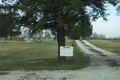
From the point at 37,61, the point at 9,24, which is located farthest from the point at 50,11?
the point at 37,61

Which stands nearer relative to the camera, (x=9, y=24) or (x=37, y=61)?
(x=9, y=24)

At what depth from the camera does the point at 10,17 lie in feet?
33.5

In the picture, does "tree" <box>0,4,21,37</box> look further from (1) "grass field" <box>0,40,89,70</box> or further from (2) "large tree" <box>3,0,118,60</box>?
(1) "grass field" <box>0,40,89,70</box>

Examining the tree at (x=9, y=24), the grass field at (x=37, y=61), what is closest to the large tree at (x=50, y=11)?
the tree at (x=9, y=24)

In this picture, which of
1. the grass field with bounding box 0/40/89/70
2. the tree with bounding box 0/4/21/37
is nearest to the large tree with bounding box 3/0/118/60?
the tree with bounding box 0/4/21/37

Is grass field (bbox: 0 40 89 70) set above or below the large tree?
below

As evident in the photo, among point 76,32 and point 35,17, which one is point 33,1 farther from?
point 76,32

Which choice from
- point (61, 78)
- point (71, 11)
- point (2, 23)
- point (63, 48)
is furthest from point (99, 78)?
point (2, 23)

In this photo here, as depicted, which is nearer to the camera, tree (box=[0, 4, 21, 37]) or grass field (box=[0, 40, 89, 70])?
grass field (box=[0, 40, 89, 70])

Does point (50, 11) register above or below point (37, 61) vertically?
above

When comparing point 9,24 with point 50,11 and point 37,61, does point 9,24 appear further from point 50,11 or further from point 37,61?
point 37,61

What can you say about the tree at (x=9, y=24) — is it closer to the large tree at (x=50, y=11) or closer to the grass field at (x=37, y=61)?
the large tree at (x=50, y=11)

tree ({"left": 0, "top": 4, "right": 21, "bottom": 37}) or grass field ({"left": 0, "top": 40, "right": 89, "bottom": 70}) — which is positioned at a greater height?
tree ({"left": 0, "top": 4, "right": 21, "bottom": 37})

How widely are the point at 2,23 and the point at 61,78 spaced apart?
5718 millimetres
